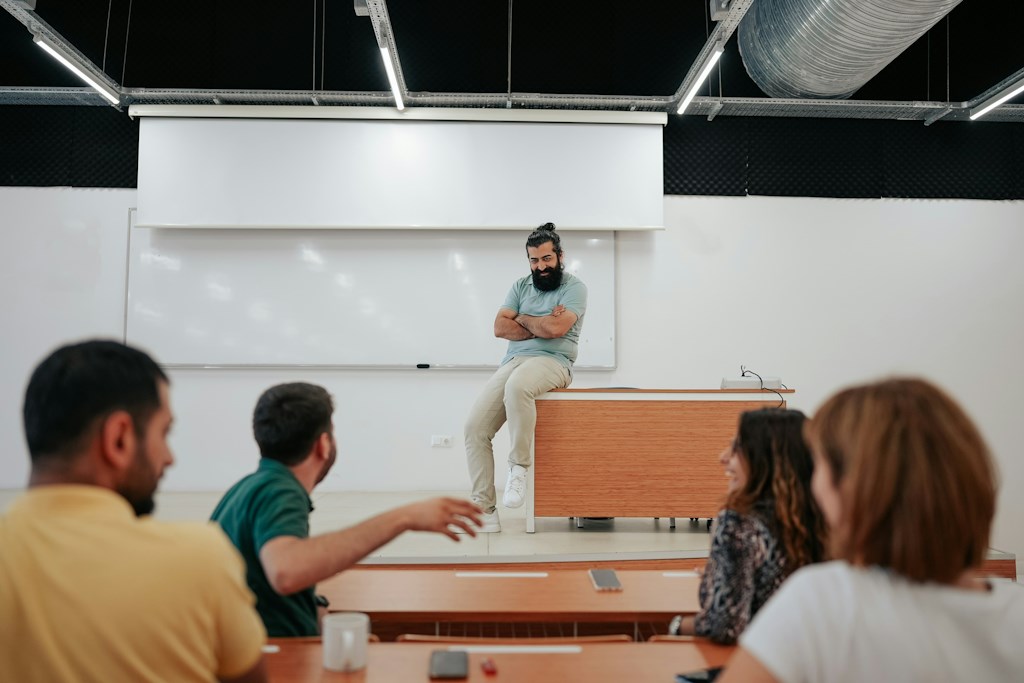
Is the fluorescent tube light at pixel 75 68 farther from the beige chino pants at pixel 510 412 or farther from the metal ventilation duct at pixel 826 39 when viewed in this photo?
the metal ventilation duct at pixel 826 39

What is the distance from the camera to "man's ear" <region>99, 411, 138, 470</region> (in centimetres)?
94

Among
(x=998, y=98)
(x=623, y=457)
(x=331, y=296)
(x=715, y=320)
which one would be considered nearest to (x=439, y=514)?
(x=623, y=457)

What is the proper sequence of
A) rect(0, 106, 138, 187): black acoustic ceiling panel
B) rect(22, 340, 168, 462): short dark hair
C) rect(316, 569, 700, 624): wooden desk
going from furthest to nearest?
rect(0, 106, 138, 187): black acoustic ceiling panel
rect(316, 569, 700, 624): wooden desk
rect(22, 340, 168, 462): short dark hair

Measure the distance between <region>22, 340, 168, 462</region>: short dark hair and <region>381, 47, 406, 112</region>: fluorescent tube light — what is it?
3756mm

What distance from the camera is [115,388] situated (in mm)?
960

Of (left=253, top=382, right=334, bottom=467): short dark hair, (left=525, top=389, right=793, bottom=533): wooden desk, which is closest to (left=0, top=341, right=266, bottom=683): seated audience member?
(left=253, top=382, right=334, bottom=467): short dark hair

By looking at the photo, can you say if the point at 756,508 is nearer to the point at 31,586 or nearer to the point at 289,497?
the point at 289,497

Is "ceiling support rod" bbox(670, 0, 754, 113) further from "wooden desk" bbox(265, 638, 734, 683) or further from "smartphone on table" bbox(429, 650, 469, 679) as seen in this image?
"smartphone on table" bbox(429, 650, 469, 679)

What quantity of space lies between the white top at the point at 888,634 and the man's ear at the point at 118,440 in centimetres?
77

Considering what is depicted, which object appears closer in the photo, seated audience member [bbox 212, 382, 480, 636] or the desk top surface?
seated audience member [bbox 212, 382, 480, 636]

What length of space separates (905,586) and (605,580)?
3.75 feet

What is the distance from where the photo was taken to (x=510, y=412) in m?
3.77

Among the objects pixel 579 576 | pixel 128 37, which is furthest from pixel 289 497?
pixel 128 37

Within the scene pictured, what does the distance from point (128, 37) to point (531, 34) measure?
3008 millimetres
